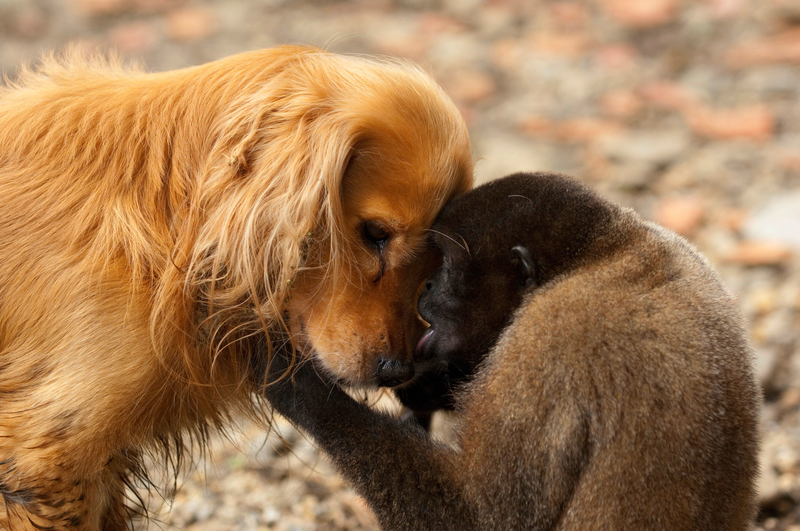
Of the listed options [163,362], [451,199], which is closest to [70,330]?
[163,362]

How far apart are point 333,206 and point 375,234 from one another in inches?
9.1

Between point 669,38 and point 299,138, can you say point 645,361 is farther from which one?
point 669,38

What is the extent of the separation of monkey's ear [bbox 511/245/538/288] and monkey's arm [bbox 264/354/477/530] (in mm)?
675

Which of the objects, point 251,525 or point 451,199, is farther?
point 251,525

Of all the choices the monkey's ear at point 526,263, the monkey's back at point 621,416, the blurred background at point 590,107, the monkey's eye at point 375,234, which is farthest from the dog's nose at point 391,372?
the blurred background at point 590,107

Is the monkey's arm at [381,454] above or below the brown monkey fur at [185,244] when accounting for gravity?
below

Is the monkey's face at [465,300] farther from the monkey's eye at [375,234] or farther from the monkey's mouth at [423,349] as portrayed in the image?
the monkey's eye at [375,234]

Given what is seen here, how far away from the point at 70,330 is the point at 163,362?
32 cm

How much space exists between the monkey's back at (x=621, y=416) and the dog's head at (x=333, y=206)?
53 centimetres

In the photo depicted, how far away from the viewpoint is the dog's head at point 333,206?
286cm

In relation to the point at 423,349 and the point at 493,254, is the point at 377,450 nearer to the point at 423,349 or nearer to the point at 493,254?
the point at 423,349

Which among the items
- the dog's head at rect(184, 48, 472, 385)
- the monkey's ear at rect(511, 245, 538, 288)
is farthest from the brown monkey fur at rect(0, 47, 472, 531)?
the monkey's ear at rect(511, 245, 538, 288)

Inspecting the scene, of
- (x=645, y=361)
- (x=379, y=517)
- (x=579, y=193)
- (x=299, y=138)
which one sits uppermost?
(x=299, y=138)

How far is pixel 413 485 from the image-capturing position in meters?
2.73
